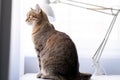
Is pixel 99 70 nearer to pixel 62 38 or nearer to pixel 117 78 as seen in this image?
pixel 117 78

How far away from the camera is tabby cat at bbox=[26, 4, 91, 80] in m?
1.07

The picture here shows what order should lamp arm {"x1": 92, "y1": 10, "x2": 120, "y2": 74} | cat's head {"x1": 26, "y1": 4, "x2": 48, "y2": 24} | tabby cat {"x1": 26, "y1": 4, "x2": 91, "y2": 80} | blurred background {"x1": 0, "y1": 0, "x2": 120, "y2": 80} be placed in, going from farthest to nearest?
blurred background {"x1": 0, "y1": 0, "x2": 120, "y2": 80}
lamp arm {"x1": 92, "y1": 10, "x2": 120, "y2": 74}
cat's head {"x1": 26, "y1": 4, "x2": 48, "y2": 24}
tabby cat {"x1": 26, "y1": 4, "x2": 91, "y2": 80}

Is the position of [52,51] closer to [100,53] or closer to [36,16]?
[36,16]

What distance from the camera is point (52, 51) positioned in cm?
110

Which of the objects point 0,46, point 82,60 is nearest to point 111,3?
point 82,60

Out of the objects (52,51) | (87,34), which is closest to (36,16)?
(52,51)

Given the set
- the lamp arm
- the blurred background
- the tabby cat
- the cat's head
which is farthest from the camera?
the blurred background

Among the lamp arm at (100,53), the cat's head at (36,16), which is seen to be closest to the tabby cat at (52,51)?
the cat's head at (36,16)

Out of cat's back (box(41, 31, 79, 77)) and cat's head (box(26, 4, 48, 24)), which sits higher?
cat's head (box(26, 4, 48, 24))

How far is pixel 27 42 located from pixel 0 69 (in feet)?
1.63

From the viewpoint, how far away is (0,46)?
1.01 metres

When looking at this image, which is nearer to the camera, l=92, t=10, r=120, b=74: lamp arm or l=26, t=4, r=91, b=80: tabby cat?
l=26, t=4, r=91, b=80: tabby cat

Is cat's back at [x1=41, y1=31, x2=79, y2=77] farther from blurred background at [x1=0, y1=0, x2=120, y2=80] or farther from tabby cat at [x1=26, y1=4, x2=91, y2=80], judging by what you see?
blurred background at [x1=0, y1=0, x2=120, y2=80]

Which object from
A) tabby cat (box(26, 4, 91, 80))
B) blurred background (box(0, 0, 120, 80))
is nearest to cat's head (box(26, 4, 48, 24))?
tabby cat (box(26, 4, 91, 80))
